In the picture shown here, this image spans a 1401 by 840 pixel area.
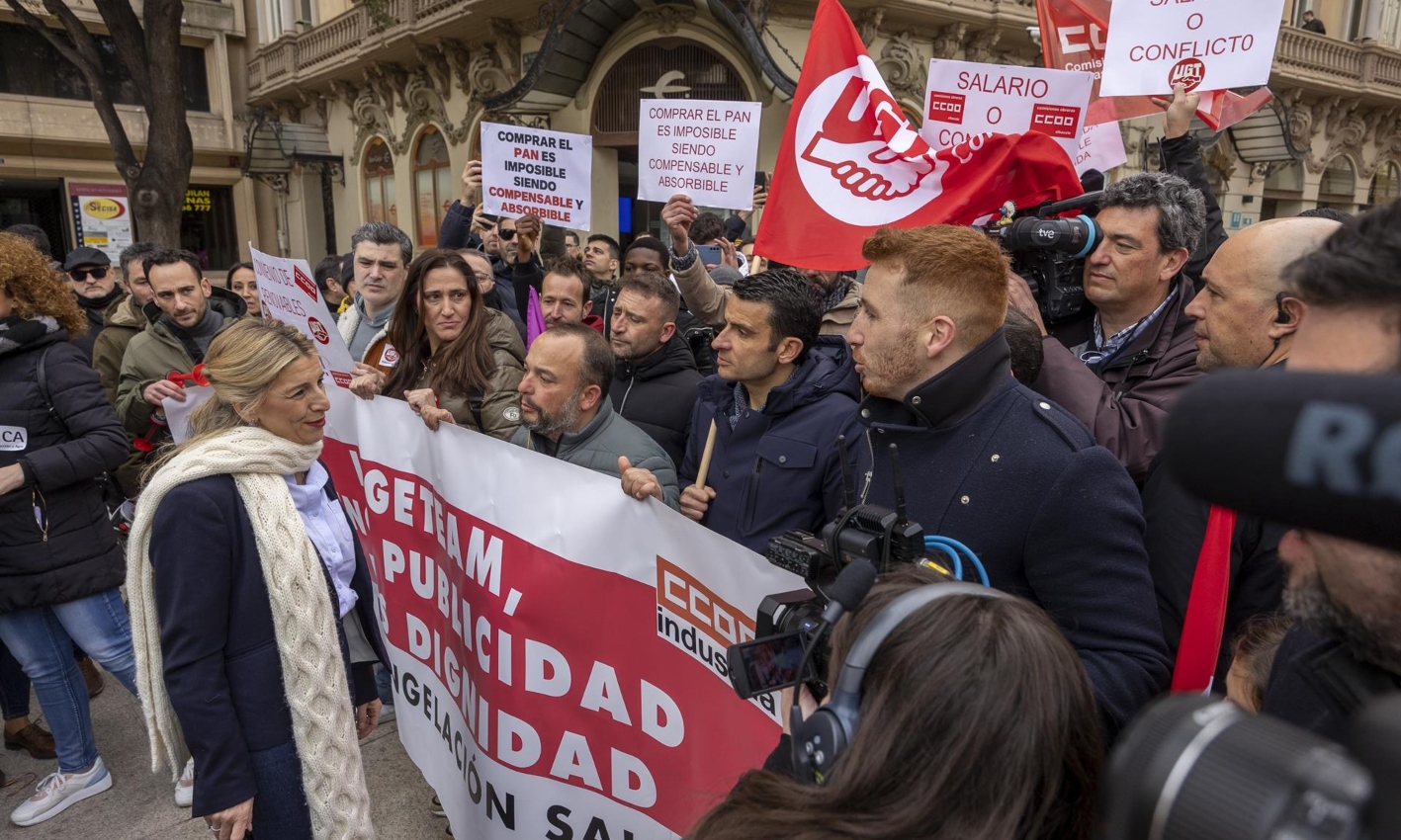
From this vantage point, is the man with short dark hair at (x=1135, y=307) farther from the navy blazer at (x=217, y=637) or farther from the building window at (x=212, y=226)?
the building window at (x=212, y=226)

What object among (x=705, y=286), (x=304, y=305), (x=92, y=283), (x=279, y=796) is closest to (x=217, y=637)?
(x=279, y=796)

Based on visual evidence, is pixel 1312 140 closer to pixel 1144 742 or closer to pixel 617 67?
pixel 617 67

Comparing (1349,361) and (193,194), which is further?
(193,194)

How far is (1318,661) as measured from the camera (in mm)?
947

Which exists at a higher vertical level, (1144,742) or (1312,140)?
(1312,140)

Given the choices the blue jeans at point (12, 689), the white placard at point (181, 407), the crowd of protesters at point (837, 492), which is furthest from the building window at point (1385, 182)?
the blue jeans at point (12, 689)

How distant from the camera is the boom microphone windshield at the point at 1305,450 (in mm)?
382

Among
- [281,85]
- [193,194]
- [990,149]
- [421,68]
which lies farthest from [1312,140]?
[193,194]

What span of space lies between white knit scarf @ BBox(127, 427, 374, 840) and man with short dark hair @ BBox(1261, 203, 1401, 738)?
2.03m

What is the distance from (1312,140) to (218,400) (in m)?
20.2

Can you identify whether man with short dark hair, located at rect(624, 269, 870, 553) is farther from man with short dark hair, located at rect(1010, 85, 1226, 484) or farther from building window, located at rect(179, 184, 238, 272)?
building window, located at rect(179, 184, 238, 272)

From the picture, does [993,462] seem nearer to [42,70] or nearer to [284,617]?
[284,617]

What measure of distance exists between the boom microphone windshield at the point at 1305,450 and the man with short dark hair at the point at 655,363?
9.65 feet

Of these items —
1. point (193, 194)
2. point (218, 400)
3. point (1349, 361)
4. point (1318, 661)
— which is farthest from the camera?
point (193, 194)
